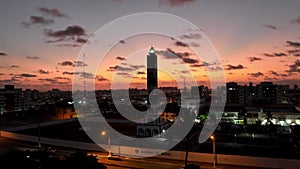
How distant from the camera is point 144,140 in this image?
32875 mm

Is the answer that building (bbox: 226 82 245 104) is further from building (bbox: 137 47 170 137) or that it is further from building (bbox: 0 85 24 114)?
building (bbox: 0 85 24 114)

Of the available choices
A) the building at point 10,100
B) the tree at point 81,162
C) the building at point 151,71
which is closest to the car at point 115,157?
the tree at point 81,162

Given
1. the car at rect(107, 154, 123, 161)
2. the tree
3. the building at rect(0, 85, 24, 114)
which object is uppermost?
the building at rect(0, 85, 24, 114)

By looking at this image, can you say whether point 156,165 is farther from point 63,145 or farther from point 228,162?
point 63,145

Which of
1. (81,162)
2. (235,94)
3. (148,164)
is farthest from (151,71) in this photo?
(235,94)

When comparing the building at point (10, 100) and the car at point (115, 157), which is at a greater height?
the building at point (10, 100)

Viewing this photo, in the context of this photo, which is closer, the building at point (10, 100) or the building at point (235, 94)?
the building at point (10, 100)

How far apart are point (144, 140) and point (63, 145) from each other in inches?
361

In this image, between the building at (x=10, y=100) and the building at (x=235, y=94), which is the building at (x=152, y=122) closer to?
the building at (x=235, y=94)

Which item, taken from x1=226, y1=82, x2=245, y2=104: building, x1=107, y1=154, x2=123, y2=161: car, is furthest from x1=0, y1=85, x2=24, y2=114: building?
x1=107, y1=154, x2=123, y2=161: car

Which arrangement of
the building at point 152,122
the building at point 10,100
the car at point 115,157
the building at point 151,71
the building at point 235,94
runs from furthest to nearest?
the building at point 235,94 → the building at point 10,100 → the building at point 151,71 → the building at point 152,122 → the car at point 115,157

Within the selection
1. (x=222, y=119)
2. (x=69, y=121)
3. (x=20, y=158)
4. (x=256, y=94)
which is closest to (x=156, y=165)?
(x=20, y=158)

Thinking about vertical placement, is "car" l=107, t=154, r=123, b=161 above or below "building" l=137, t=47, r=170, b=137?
below

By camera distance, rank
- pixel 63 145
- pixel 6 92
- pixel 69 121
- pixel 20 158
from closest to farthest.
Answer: pixel 20 158 → pixel 63 145 → pixel 69 121 → pixel 6 92
